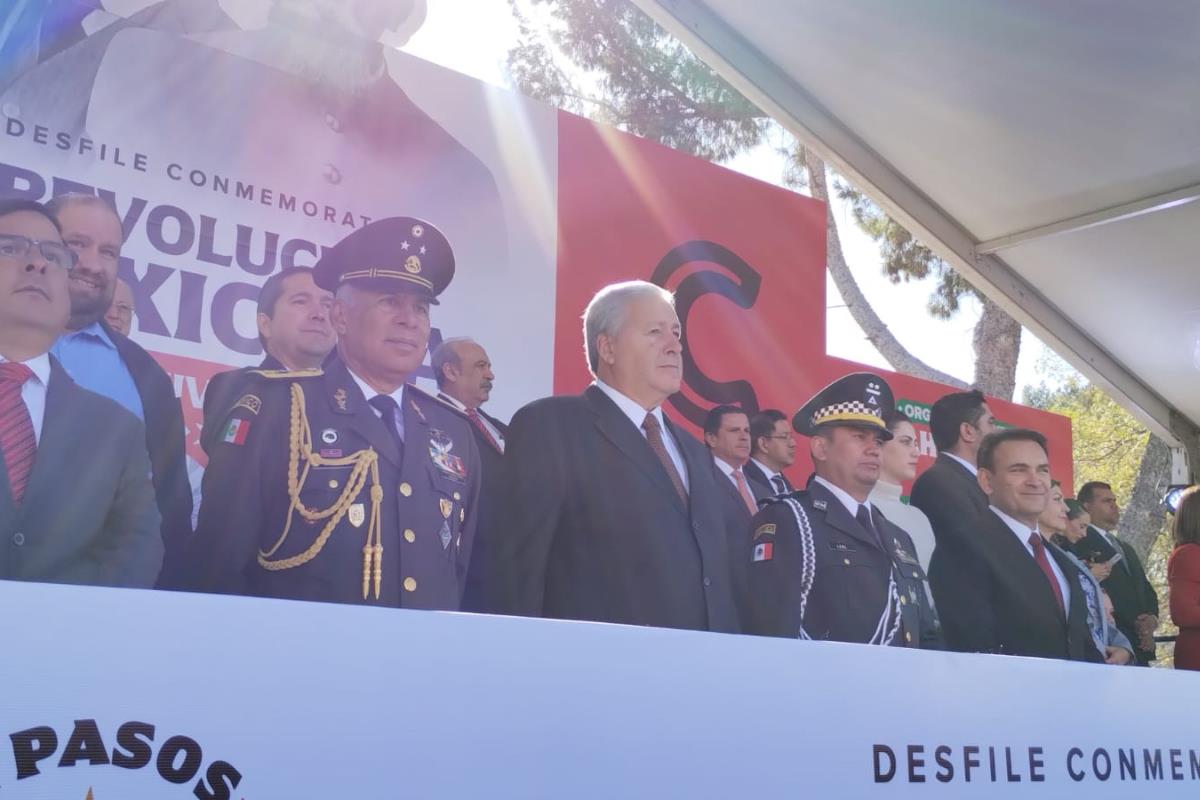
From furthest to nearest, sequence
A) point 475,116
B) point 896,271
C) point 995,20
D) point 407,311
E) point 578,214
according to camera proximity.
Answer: point 896,271, point 578,214, point 475,116, point 995,20, point 407,311

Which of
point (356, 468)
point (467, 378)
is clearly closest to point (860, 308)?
point (467, 378)

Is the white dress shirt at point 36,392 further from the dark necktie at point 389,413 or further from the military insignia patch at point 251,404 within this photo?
the dark necktie at point 389,413

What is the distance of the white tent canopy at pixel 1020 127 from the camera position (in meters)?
3.59

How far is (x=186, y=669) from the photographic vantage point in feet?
3.85

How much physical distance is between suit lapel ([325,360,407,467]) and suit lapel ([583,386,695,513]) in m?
0.42

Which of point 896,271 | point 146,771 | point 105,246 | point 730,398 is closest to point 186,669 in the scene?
point 146,771

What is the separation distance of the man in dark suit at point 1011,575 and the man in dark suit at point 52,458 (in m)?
1.94

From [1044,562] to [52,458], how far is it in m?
2.41

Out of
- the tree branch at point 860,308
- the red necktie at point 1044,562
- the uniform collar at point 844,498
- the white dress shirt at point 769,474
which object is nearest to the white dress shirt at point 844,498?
the uniform collar at point 844,498

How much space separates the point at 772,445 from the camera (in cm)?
464

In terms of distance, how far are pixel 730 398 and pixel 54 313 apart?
8.18 feet

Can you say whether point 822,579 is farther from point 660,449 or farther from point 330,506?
point 330,506

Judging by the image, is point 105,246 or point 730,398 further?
point 730,398

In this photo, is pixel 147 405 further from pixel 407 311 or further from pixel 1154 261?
pixel 1154 261
